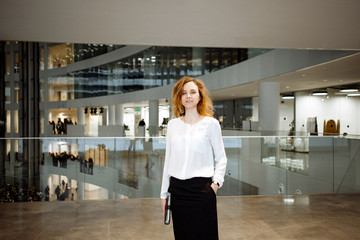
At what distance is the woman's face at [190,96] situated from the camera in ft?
8.55

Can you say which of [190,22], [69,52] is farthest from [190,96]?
[69,52]

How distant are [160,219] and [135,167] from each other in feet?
8.47

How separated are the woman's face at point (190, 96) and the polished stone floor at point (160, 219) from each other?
7.98 ft

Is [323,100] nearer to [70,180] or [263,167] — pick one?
[263,167]

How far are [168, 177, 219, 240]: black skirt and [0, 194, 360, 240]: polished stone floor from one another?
194 centimetres

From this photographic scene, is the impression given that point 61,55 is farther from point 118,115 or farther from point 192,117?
point 192,117

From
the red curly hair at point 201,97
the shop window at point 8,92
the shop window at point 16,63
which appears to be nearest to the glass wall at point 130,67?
the shop window at point 16,63

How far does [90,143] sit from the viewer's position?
7074 millimetres

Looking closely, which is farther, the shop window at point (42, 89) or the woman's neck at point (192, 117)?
the shop window at point (42, 89)

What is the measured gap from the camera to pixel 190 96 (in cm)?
260

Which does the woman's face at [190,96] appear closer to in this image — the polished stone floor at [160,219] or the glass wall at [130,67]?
the polished stone floor at [160,219]

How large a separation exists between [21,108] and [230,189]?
26.5 metres

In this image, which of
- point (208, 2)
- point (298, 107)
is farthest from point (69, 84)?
point (208, 2)

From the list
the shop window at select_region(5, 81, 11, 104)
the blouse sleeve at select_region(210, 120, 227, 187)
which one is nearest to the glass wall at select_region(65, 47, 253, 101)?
the shop window at select_region(5, 81, 11, 104)
